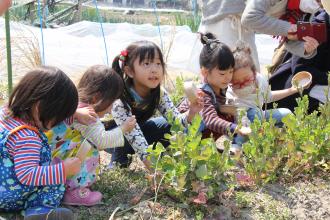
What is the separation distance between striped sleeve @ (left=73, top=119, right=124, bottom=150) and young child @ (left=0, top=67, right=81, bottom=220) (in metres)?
0.30

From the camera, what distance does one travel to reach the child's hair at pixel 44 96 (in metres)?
1.71

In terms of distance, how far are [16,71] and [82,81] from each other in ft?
10.5

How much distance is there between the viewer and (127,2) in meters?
35.1

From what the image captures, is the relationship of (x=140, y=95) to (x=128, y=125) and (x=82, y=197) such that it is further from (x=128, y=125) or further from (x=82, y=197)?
(x=82, y=197)

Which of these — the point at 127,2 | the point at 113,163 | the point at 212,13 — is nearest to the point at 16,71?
the point at 212,13

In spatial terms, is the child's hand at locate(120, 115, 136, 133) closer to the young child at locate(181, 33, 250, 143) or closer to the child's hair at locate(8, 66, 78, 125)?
the child's hair at locate(8, 66, 78, 125)

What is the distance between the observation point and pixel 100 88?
6.88 ft

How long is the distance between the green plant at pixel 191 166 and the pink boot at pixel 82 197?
259mm

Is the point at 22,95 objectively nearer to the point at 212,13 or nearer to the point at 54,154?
the point at 54,154

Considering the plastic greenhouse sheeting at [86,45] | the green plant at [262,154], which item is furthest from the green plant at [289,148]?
the plastic greenhouse sheeting at [86,45]

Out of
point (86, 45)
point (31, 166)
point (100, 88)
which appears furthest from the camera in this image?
point (86, 45)

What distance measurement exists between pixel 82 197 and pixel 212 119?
35.9 inches

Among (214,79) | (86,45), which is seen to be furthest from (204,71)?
(86,45)

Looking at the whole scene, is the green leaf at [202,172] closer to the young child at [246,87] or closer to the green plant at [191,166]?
the green plant at [191,166]
